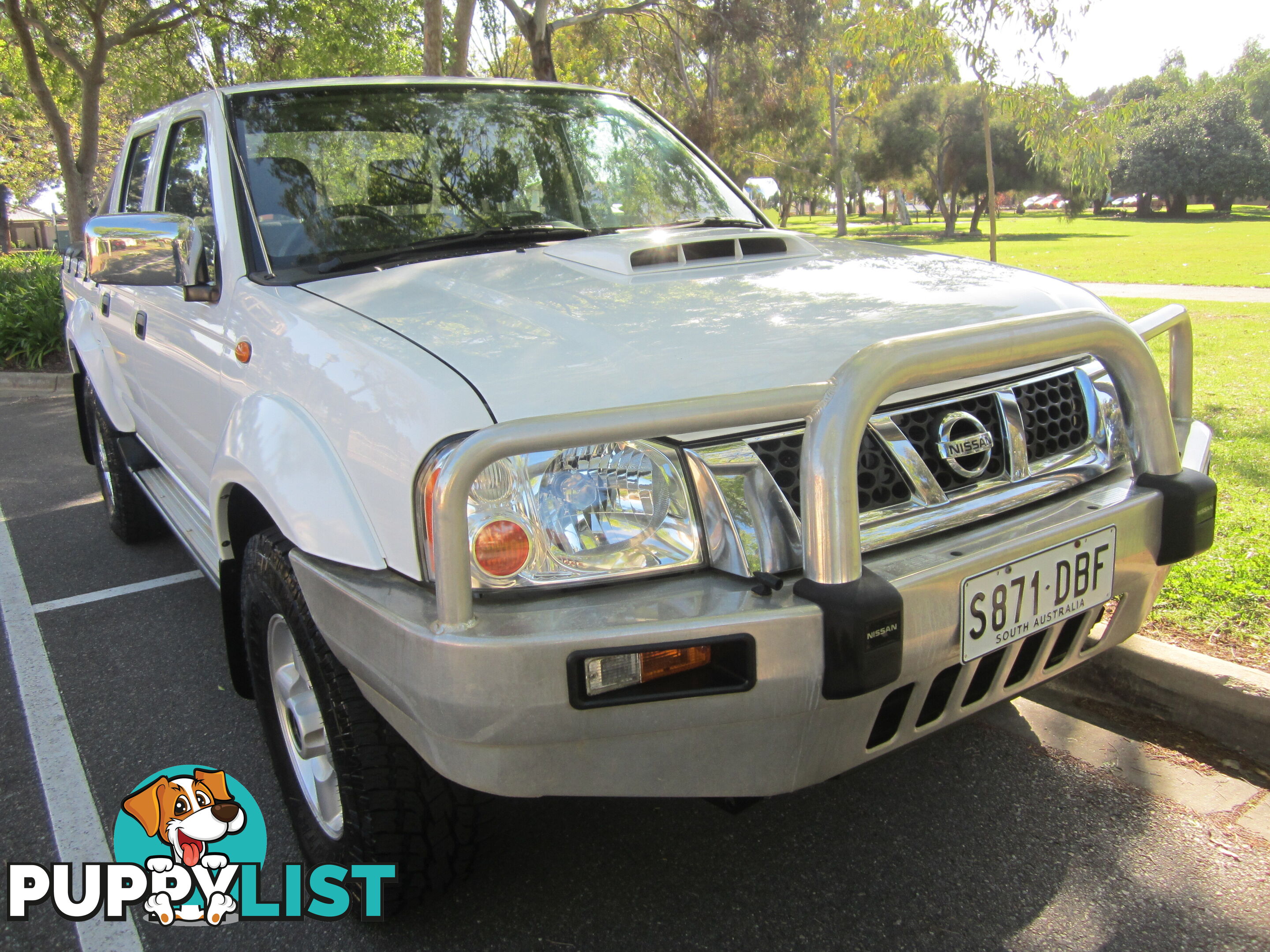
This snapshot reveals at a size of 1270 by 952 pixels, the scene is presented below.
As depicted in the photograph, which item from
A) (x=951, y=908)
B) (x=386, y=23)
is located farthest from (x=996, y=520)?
(x=386, y=23)

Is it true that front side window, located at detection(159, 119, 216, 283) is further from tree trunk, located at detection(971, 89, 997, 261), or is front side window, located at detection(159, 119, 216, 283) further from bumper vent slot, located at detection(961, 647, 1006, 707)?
tree trunk, located at detection(971, 89, 997, 261)

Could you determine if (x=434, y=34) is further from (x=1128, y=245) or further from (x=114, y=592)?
(x=1128, y=245)

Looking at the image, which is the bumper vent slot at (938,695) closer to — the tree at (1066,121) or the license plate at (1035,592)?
the license plate at (1035,592)

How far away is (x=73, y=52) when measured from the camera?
49.0ft

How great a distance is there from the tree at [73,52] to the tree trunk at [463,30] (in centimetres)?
534

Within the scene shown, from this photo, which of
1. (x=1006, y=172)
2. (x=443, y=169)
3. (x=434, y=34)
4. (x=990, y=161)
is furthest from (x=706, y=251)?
(x=1006, y=172)

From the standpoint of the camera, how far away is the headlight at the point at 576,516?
163 centimetres

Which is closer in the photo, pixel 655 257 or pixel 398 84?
pixel 655 257

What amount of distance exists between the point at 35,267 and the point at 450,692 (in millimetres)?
15167

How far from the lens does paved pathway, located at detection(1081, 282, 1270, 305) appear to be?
11.2 meters

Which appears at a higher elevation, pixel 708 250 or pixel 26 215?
pixel 26 215

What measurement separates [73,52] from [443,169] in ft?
51.0

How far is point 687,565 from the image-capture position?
169cm

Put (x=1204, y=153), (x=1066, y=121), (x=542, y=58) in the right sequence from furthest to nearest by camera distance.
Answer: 1. (x=1204, y=153)
2. (x=542, y=58)
3. (x=1066, y=121)
